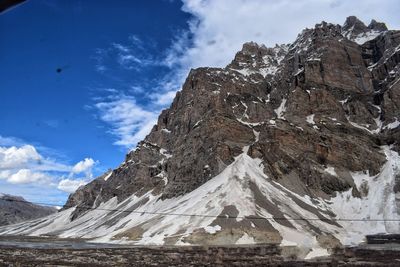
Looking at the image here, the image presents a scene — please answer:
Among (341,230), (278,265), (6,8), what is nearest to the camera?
(6,8)

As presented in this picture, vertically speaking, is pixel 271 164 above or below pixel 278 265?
above

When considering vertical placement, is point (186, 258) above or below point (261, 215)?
below

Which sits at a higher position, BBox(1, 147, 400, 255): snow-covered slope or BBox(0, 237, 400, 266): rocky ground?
BBox(1, 147, 400, 255): snow-covered slope

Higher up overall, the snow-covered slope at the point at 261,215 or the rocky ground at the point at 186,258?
the snow-covered slope at the point at 261,215

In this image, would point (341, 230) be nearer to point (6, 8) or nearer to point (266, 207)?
point (266, 207)

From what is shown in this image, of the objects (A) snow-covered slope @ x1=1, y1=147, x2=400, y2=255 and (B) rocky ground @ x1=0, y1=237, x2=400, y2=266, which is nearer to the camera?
(B) rocky ground @ x1=0, y1=237, x2=400, y2=266

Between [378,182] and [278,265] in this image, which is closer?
[278,265]

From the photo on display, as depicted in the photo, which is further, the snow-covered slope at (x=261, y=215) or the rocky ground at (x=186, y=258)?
the snow-covered slope at (x=261, y=215)

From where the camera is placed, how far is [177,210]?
158m

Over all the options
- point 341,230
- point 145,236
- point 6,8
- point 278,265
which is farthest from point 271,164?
point 6,8

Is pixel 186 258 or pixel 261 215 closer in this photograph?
pixel 186 258

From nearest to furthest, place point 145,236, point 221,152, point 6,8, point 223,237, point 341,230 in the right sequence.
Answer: point 6,8 < point 223,237 < point 145,236 < point 341,230 < point 221,152

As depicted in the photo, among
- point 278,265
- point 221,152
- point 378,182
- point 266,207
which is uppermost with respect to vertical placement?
point 221,152

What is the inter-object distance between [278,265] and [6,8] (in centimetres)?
5980
